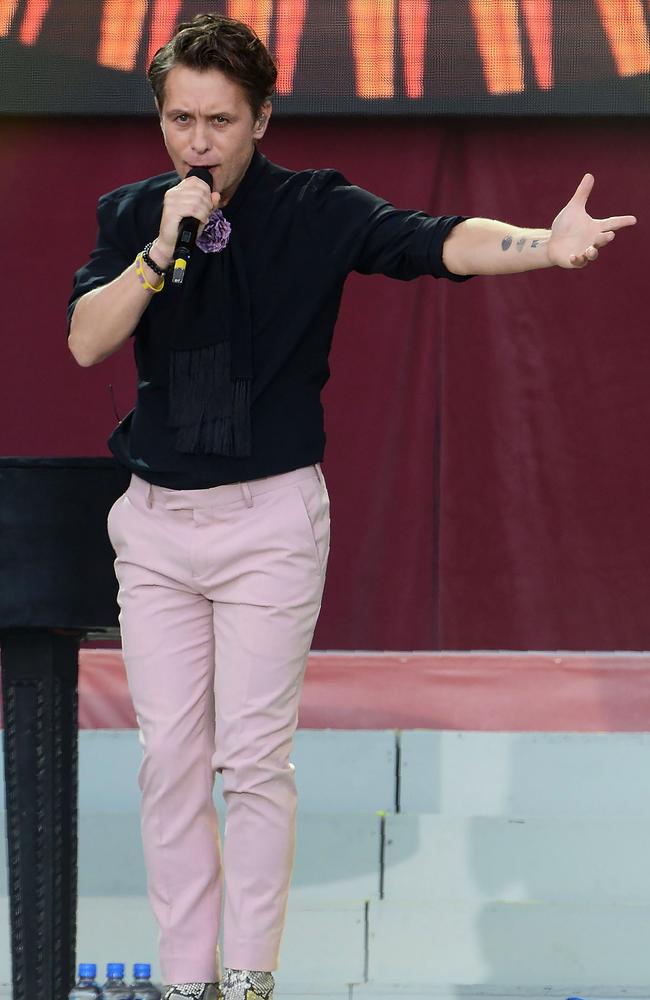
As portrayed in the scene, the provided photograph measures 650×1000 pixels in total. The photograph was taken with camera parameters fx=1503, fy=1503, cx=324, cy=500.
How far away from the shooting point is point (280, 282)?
1.99 m

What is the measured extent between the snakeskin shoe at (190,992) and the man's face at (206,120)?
103 centimetres

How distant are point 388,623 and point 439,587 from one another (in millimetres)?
185

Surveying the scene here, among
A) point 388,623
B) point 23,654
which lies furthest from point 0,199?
point 23,654

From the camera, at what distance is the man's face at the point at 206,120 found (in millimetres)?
1899

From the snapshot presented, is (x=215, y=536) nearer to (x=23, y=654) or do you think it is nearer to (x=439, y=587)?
(x=23, y=654)

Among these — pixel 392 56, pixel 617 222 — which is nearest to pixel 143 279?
pixel 617 222

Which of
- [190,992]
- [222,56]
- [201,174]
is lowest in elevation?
[190,992]

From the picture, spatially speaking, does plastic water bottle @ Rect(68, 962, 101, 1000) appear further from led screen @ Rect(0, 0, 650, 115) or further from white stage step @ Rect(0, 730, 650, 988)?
led screen @ Rect(0, 0, 650, 115)

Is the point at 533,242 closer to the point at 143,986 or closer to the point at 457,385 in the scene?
the point at 143,986

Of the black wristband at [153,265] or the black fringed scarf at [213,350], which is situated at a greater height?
the black wristband at [153,265]

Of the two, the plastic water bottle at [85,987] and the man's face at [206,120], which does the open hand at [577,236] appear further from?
the plastic water bottle at [85,987]

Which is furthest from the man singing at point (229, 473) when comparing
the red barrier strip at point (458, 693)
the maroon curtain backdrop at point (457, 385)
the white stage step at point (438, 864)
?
the maroon curtain backdrop at point (457, 385)

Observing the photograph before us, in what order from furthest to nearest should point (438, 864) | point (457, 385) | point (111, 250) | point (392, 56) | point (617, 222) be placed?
point (457, 385) → point (392, 56) → point (438, 864) → point (111, 250) → point (617, 222)

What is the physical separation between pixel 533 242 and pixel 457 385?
2.44 metres
